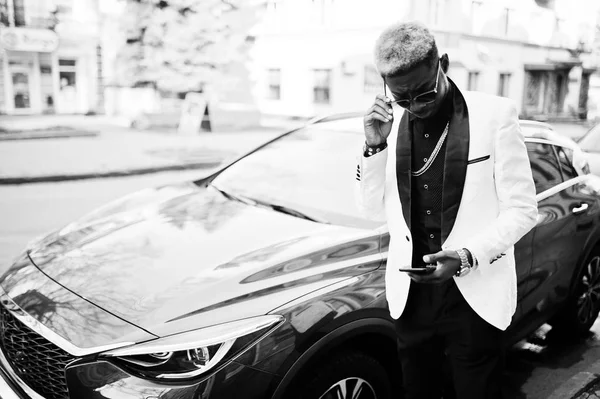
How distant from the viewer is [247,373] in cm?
209

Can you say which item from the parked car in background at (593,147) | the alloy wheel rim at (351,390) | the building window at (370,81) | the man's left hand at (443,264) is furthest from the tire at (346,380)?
the building window at (370,81)

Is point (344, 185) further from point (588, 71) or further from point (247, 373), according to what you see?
point (588, 71)

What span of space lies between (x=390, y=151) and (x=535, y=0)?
35.9 m

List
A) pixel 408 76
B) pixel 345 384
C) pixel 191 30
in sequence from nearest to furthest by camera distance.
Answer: pixel 408 76, pixel 345 384, pixel 191 30

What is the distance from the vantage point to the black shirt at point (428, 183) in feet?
6.71

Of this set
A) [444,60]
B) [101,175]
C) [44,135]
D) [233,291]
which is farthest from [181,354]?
[44,135]

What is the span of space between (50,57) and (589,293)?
2788 cm

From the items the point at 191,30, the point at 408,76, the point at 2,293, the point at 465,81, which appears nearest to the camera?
the point at 408,76

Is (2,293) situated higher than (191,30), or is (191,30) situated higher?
(191,30)

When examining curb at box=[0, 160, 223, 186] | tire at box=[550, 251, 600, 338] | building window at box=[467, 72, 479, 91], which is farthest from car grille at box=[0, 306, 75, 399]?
building window at box=[467, 72, 479, 91]

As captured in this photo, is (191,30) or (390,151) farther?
(191,30)

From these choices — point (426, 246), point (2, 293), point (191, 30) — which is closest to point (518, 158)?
point (426, 246)

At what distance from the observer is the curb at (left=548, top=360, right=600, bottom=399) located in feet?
11.2

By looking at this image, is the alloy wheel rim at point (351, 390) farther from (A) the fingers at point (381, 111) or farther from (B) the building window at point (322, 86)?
(B) the building window at point (322, 86)
